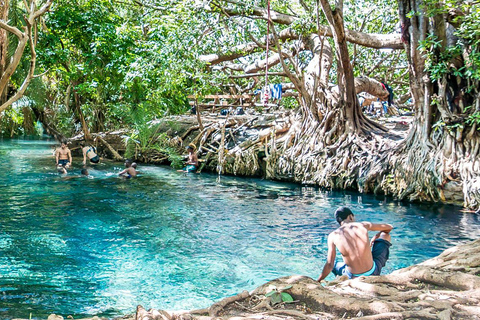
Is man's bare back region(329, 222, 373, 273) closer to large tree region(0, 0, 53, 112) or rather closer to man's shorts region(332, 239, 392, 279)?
man's shorts region(332, 239, 392, 279)

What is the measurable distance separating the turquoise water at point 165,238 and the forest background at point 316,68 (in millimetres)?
1032

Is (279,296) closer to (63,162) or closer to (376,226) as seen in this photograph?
(376,226)

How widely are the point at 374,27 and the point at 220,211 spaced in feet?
39.0

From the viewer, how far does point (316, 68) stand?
14.5 m

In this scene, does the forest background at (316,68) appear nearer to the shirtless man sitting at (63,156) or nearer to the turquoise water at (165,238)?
the turquoise water at (165,238)

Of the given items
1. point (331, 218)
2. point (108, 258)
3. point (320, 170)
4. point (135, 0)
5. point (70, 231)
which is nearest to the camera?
point (108, 258)

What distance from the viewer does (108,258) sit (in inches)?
267

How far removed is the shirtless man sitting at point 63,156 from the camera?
50.8ft

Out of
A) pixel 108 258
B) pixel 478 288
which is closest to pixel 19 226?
pixel 108 258

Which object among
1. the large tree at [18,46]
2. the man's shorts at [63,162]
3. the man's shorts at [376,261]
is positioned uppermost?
the large tree at [18,46]

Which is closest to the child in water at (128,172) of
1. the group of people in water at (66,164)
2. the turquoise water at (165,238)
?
the group of people in water at (66,164)

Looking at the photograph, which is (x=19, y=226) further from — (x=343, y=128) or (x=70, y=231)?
(x=343, y=128)

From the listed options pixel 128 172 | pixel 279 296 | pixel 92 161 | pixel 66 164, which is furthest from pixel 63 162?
pixel 279 296

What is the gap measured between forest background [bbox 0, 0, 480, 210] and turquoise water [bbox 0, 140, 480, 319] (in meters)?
1.03
